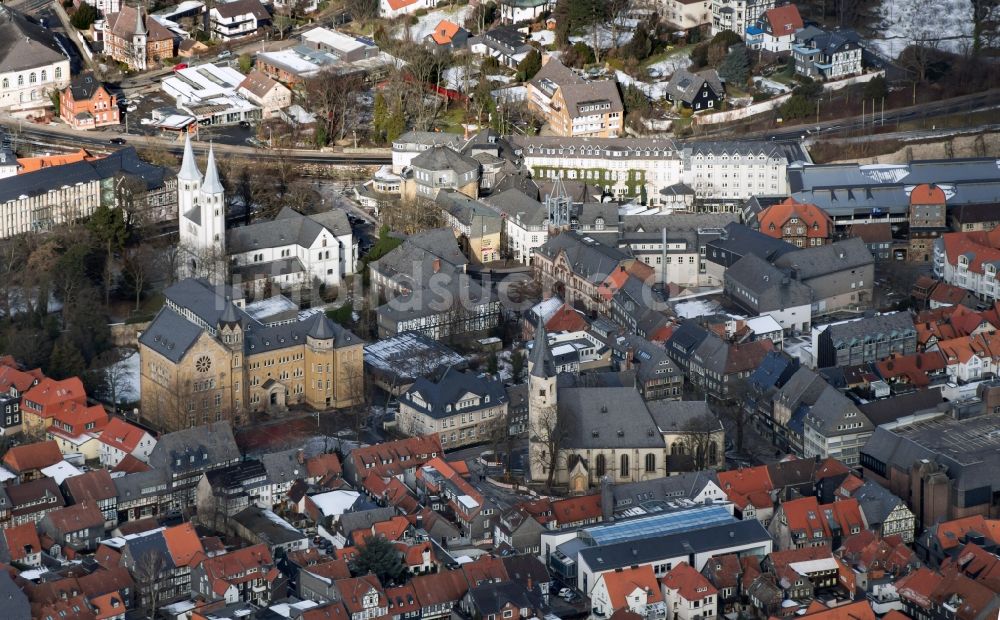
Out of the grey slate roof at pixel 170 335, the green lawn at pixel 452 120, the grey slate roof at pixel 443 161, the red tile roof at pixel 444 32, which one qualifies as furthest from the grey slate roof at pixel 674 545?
the red tile roof at pixel 444 32

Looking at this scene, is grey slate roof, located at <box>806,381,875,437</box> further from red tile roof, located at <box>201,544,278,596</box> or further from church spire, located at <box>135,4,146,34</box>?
church spire, located at <box>135,4,146,34</box>

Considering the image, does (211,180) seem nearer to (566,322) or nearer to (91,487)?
(566,322)

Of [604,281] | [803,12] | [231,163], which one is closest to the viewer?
[604,281]

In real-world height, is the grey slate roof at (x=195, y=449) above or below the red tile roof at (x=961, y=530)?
above

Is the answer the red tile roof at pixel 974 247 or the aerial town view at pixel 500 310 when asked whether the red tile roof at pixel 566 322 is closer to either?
the aerial town view at pixel 500 310

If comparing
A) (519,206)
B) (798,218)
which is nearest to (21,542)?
(519,206)

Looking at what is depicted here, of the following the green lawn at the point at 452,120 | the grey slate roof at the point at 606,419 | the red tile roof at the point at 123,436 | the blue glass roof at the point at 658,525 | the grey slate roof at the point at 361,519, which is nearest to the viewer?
the blue glass roof at the point at 658,525

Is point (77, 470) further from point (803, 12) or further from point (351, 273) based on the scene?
point (803, 12)

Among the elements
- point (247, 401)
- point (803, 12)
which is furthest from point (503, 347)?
point (803, 12)
